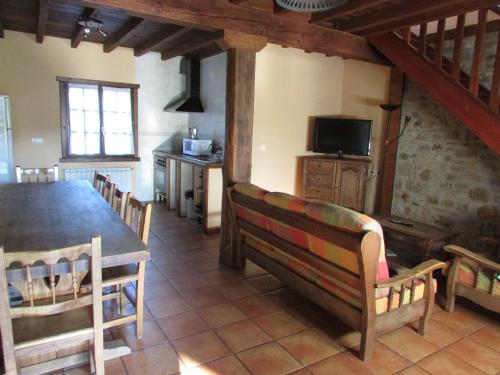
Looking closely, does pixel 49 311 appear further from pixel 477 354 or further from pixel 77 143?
pixel 77 143

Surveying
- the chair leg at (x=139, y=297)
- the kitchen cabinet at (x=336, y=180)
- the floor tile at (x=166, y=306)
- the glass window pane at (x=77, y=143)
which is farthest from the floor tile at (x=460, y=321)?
the glass window pane at (x=77, y=143)

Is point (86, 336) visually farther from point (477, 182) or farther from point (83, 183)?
point (477, 182)

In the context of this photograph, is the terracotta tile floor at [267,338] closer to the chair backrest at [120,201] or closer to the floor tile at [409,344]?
the floor tile at [409,344]

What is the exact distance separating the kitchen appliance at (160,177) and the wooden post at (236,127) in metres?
2.55

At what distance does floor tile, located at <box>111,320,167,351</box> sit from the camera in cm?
228

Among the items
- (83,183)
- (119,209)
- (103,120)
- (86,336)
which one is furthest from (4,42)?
(86,336)

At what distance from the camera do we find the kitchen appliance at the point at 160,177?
5832mm

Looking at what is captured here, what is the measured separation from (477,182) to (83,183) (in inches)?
173

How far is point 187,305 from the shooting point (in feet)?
9.20

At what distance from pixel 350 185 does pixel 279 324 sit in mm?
2681

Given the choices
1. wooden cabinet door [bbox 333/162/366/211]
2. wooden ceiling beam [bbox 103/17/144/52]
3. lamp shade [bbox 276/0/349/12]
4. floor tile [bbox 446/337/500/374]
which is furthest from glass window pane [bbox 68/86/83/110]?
floor tile [bbox 446/337/500/374]

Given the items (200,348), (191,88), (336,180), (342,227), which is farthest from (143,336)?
(191,88)

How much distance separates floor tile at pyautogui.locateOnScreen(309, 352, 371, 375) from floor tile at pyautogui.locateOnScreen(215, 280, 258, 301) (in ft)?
3.17

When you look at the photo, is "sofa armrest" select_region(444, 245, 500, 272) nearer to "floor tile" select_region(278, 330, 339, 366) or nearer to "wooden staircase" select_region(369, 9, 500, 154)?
"wooden staircase" select_region(369, 9, 500, 154)
